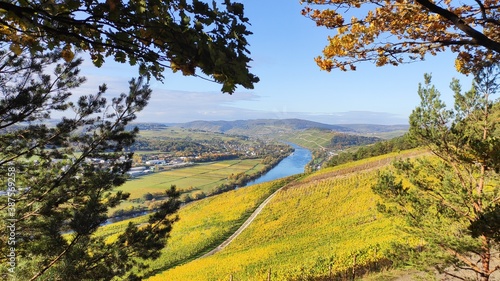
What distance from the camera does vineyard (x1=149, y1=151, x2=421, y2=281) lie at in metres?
17.2

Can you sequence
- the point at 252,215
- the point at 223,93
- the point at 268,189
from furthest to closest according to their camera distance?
the point at 268,189 → the point at 252,215 → the point at 223,93

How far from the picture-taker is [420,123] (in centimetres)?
873

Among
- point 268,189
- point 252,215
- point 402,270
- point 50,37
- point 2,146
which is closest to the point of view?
point 50,37

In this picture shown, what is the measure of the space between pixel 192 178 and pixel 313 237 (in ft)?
270

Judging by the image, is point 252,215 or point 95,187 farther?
point 252,215

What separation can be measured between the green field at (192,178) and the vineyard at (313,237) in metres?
42.2

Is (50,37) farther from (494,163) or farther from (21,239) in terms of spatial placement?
(494,163)

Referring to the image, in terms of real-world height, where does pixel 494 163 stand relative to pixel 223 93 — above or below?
below

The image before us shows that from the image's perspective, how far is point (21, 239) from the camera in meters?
6.58

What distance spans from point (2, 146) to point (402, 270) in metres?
16.2

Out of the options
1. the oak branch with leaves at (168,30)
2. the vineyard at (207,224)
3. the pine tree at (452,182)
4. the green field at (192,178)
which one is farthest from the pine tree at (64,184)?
the green field at (192,178)

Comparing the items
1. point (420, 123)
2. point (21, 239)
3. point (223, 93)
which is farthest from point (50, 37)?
point (420, 123)

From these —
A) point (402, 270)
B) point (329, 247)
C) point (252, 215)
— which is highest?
point (402, 270)

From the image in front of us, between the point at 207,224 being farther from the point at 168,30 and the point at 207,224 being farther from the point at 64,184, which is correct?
the point at 168,30
